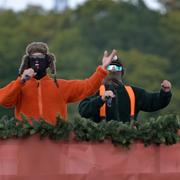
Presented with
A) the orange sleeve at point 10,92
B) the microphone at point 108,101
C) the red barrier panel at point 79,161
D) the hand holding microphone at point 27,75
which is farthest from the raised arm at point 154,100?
the hand holding microphone at point 27,75

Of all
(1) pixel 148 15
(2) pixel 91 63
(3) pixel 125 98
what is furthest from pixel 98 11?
(3) pixel 125 98

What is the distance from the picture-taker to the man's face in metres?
10.7

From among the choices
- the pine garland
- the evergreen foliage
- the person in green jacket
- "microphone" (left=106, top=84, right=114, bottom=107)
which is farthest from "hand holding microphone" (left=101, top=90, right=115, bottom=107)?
the evergreen foliage

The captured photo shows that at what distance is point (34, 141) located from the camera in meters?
9.63

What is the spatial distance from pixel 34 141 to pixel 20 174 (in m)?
0.30

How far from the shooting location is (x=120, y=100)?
38.4 ft

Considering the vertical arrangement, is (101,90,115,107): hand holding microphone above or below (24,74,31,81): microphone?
below

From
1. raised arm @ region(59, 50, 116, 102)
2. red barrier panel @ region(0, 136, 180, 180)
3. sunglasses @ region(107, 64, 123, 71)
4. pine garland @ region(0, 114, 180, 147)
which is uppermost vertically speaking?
sunglasses @ region(107, 64, 123, 71)

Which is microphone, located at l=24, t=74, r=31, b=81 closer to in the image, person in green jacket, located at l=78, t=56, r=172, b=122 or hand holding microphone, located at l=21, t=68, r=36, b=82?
hand holding microphone, located at l=21, t=68, r=36, b=82

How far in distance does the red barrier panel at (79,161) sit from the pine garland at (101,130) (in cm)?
5

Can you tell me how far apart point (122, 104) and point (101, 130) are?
1.86 m

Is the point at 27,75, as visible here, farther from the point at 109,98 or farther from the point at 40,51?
the point at 109,98

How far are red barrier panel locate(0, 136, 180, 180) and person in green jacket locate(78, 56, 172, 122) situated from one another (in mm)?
1408

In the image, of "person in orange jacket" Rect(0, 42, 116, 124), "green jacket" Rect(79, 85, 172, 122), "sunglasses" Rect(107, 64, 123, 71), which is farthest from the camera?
"sunglasses" Rect(107, 64, 123, 71)
